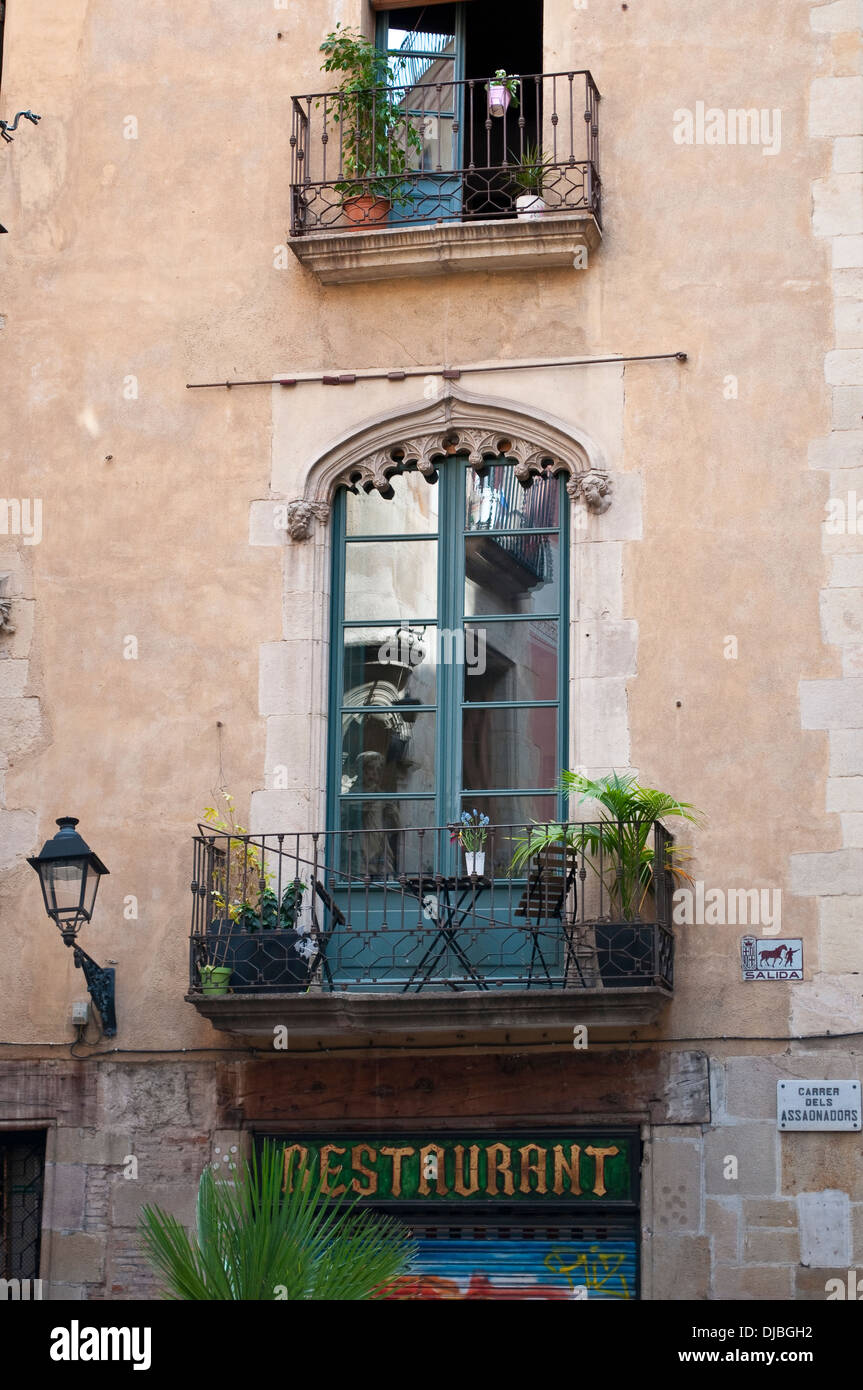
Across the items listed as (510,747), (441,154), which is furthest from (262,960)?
(441,154)

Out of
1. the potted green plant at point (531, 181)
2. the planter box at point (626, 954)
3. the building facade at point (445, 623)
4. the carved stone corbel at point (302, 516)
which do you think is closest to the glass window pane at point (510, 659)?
the building facade at point (445, 623)

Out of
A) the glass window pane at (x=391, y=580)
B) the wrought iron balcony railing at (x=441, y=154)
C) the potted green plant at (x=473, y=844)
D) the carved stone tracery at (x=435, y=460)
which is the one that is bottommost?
the potted green plant at (x=473, y=844)

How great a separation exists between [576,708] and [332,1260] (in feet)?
12.9

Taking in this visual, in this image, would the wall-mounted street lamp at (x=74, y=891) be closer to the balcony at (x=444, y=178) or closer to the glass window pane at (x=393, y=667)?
the glass window pane at (x=393, y=667)

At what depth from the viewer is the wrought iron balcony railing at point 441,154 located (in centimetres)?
1137

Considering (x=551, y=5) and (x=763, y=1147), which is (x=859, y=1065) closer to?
(x=763, y=1147)

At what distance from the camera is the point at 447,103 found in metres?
12.0

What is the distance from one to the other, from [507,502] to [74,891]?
313 cm

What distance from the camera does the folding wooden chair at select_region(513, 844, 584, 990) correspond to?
1009 cm

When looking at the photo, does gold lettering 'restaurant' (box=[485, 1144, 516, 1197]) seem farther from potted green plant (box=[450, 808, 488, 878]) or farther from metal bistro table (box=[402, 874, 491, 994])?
potted green plant (box=[450, 808, 488, 878])

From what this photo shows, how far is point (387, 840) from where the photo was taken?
35.8 ft

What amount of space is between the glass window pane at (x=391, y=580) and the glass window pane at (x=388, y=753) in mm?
582

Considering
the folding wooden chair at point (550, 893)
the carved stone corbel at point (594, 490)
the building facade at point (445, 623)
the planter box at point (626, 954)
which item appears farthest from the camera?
the carved stone corbel at point (594, 490)

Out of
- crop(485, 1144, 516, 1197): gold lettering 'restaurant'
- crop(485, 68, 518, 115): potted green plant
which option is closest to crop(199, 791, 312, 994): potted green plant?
crop(485, 1144, 516, 1197): gold lettering 'restaurant'
